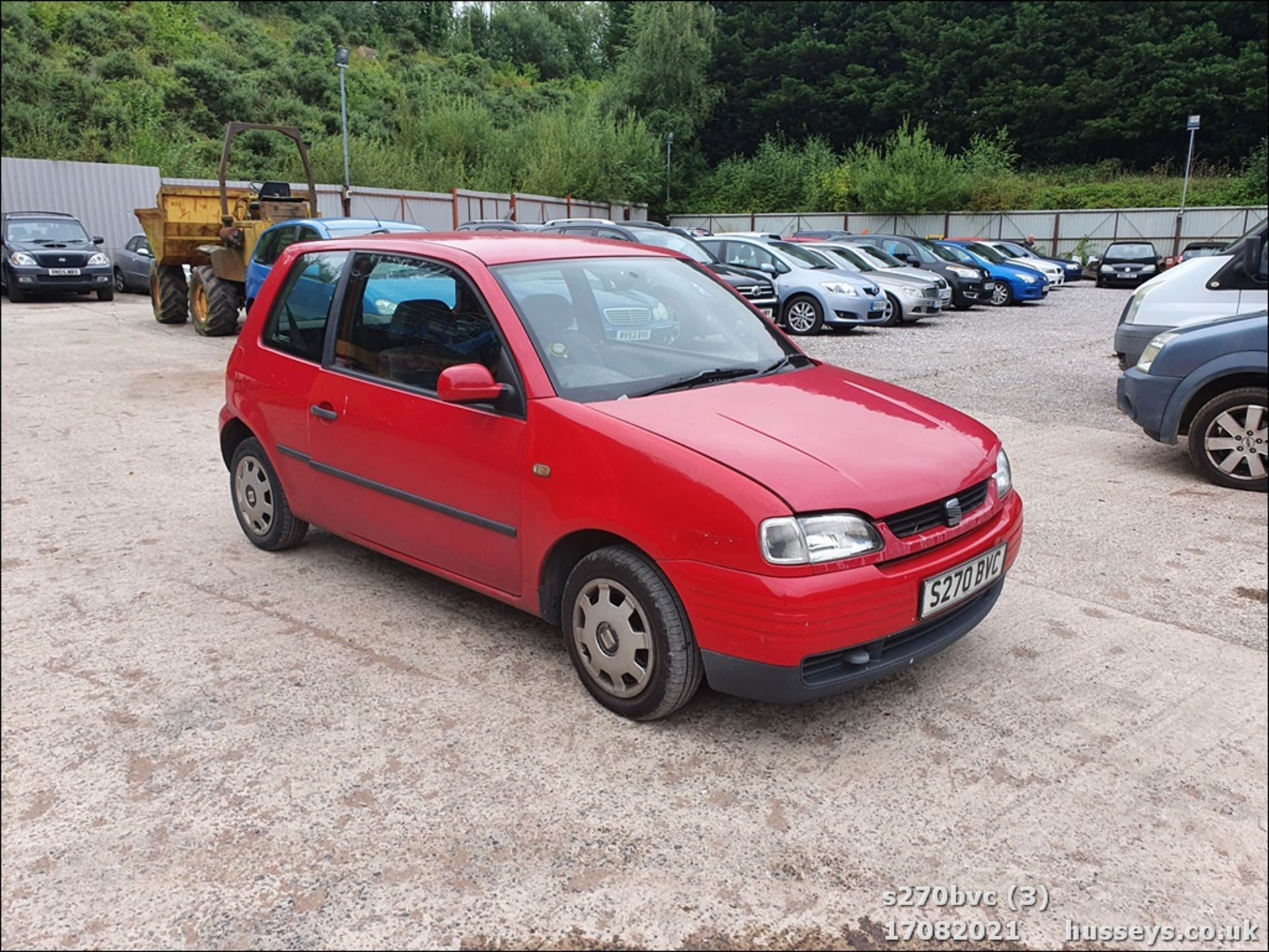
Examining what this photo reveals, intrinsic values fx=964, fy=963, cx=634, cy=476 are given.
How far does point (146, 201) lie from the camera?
709 inches

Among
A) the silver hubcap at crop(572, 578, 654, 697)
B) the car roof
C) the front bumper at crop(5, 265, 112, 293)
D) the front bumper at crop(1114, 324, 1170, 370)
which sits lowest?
the silver hubcap at crop(572, 578, 654, 697)

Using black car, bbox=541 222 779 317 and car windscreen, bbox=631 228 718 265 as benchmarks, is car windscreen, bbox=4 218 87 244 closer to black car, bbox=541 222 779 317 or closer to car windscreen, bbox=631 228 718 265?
black car, bbox=541 222 779 317

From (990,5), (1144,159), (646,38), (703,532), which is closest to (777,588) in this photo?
(703,532)

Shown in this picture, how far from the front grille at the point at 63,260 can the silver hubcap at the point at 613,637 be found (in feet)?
34.7

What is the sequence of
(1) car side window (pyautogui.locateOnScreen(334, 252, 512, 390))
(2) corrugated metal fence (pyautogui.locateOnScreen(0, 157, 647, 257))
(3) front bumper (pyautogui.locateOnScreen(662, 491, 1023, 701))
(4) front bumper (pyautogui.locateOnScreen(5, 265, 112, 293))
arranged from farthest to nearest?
(4) front bumper (pyautogui.locateOnScreen(5, 265, 112, 293)) < (1) car side window (pyautogui.locateOnScreen(334, 252, 512, 390)) < (3) front bumper (pyautogui.locateOnScreen(662, 491, 1023, 701)) < (2) corrugated metal fence (pyautogui.locateOnScreen(0, 157, 647, 257))

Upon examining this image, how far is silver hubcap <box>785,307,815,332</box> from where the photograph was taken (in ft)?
49.3

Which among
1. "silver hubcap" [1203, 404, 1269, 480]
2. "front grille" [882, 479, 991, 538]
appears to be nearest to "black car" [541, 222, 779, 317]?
"silver hubcap" [1203, 404, 1269, 480]

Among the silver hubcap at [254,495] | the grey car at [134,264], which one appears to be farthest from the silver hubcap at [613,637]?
the grey car at [134,264]

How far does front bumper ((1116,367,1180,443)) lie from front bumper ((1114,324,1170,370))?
259 centimetres

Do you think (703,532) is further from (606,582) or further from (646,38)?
(646,38)

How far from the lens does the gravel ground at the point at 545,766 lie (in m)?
2.32

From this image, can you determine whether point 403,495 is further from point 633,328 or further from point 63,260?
point 63,260

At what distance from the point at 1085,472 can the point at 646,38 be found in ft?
155

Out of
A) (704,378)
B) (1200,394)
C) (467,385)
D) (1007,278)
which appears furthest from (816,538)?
(1007,278)
